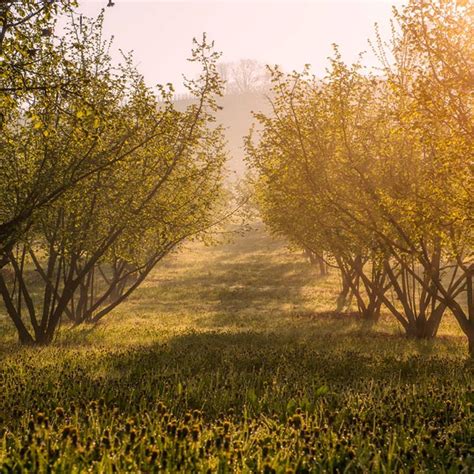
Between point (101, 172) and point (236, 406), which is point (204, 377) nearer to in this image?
point (236, 406)

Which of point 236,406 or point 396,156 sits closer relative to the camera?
point 236,406

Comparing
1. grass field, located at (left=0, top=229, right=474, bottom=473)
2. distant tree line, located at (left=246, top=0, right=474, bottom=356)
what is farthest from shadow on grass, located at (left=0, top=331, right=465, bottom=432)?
distant tree line, located at (left=246, top=0, right=474, bottom=356)

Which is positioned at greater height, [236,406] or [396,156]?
[396,156]

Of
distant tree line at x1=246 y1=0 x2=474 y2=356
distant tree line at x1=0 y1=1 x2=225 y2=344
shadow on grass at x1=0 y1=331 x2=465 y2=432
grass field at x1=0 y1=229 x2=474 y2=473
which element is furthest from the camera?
distant tree line at x1=0 y1=1 x2=225 y2=344

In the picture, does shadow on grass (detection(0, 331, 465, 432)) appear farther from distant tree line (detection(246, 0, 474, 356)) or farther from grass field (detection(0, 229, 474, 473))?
distant tree line (detection(246, 0, 474, 356))

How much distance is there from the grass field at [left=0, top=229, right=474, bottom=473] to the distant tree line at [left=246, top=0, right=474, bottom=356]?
10.7 feet

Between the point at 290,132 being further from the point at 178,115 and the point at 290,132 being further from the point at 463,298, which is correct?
the point at 463,298

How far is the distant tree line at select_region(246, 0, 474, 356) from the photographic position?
11.9 metres

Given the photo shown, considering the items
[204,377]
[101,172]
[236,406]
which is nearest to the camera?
[236,406]

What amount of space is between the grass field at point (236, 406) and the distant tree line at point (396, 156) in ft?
10.7

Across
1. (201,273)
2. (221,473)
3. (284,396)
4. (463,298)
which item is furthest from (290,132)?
(201,273)

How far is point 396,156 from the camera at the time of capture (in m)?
17.3

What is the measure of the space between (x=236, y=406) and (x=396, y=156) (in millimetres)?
12237

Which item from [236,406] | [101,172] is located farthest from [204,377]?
[101,172]
